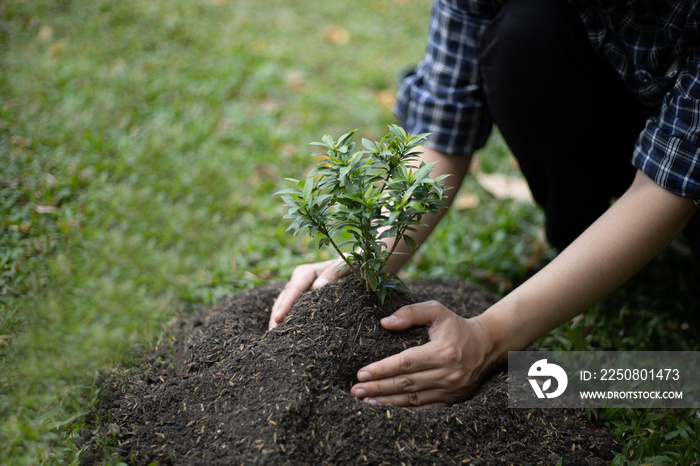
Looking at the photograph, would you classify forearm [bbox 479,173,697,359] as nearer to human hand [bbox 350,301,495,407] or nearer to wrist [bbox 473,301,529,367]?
wrist [bbox 473,301,529,367]

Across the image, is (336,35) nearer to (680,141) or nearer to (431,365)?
(680,141)

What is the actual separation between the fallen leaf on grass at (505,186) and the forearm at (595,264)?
171 cm

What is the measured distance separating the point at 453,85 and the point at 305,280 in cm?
101

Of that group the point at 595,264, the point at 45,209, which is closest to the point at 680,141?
the point at 595,264

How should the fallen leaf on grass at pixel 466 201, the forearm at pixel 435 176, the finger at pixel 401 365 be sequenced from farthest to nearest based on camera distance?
the fallen leaf on grass at pixel 466 201 → the forearm at pixel 435 176 → the finger at pixel 401 365

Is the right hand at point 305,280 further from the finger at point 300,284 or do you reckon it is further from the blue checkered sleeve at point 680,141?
the blue checkered sleeve at point 680,141

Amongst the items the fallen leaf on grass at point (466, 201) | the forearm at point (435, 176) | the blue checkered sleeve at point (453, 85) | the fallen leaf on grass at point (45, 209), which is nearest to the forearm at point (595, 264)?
the forearm at point (435, 176)

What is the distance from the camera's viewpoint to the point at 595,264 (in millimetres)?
1707

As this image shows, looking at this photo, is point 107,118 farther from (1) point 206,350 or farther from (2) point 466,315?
(2) point 466,315

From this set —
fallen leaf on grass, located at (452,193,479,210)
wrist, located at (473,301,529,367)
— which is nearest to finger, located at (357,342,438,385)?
wrist, located at (473,301,529,367)

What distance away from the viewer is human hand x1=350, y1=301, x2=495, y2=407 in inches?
64.9

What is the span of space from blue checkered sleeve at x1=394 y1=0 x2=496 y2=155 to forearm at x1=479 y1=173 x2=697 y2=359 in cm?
68

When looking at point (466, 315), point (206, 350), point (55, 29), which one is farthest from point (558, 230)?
point (55, 29)

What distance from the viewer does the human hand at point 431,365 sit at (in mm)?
1648
